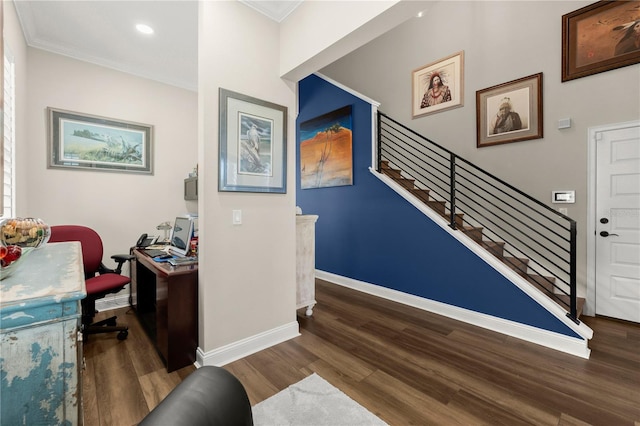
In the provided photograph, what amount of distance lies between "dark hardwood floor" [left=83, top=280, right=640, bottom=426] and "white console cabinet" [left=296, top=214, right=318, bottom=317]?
269mm

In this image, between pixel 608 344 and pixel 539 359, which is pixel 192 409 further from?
pixel 608 344

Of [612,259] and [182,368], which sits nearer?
[182,368]

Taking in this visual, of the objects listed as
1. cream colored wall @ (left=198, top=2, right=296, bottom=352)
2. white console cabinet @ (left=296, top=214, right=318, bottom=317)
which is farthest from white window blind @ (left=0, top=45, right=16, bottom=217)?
white console cabinet @ (left=296, top=214, right=318, bottom=317)

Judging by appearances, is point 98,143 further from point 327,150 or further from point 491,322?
point 491,322

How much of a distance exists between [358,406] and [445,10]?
5.10 metres

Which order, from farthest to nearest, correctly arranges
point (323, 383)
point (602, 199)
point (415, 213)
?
1. point (415, 213)
2. point (602, 199)
3. point (323, 383)

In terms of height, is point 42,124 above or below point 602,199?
above

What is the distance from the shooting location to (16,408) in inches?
29.0

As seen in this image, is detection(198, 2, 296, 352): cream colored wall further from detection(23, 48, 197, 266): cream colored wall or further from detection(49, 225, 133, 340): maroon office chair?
detection(23, 48, 197, 266): cream colored wall

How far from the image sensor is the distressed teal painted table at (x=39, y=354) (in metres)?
0.73

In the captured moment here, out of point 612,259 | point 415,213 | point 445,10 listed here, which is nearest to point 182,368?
point 415,213

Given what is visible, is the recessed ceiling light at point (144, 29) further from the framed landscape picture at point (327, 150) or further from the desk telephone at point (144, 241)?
the framed landscape picture at point (327, 150)

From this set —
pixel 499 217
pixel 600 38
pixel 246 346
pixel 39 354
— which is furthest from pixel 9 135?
pixel 600 38

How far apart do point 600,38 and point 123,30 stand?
4.91m
